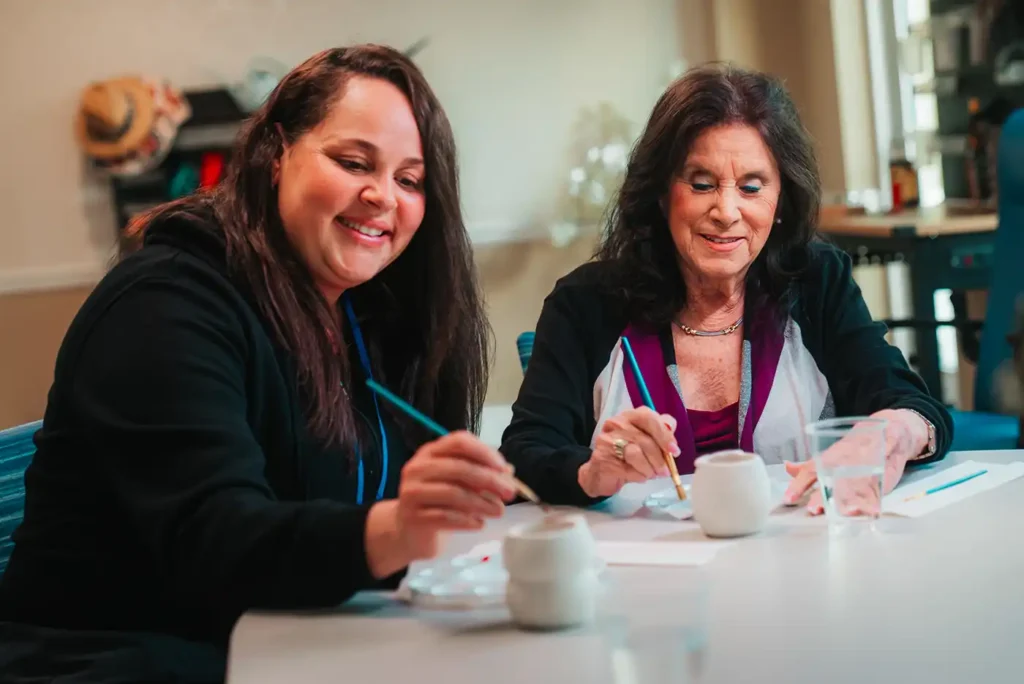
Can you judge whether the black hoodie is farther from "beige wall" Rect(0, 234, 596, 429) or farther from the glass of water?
"beige wall" Rect(0, 234, 596, 429)

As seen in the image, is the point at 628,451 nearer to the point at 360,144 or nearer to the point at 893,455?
the point at 893,455

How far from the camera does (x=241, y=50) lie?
16.3 feet

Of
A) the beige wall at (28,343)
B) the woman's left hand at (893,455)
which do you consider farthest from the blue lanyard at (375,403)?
the beige wall at (28,343)

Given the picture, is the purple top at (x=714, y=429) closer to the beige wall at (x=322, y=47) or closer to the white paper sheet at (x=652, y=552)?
the white paper sheet at (x=652, y=552)

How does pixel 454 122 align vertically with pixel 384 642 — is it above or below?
above

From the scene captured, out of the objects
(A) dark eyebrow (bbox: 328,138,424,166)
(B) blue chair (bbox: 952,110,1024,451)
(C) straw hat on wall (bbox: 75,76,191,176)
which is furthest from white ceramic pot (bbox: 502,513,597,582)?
(C) straw hat on wall (bbox: 75,76,191,176)

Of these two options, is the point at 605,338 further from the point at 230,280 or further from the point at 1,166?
the point at 1,166

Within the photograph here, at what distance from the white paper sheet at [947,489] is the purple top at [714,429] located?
15.6 inches

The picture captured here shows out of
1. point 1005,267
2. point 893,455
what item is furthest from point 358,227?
point 1005,267

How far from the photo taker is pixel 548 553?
3.52 feet

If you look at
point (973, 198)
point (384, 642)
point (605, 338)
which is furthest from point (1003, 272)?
point (384, 642)

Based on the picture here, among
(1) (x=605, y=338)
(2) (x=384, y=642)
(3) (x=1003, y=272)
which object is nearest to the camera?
(2) (x=384, y=642)

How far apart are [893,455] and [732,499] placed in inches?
14.6

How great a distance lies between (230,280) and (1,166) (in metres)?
4.01
